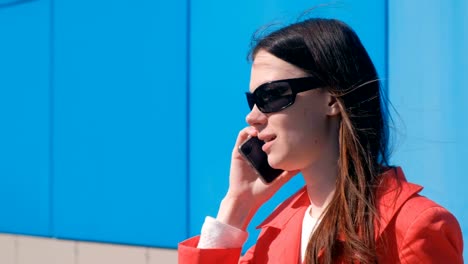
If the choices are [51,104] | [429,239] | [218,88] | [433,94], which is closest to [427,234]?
[429,239]

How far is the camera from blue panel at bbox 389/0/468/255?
11.1 feet

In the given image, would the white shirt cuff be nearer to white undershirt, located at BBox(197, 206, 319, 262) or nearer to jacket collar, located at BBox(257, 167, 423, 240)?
white undershirt, located at BBox(197, 206, 319, 262)

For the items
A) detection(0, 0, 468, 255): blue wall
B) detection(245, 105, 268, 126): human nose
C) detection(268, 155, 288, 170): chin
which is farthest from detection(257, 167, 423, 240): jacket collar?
detection(0, 0, 468, 255): blue wall

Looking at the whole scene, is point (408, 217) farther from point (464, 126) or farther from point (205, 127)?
point (205, 127)

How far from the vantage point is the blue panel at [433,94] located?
11.1ft

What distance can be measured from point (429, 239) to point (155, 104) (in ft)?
10.8

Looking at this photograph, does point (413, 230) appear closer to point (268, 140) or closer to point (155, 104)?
point (268, 140)

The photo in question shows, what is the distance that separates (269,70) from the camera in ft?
6.56

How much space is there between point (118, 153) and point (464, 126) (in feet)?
7.90

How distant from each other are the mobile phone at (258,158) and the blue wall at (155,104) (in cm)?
129

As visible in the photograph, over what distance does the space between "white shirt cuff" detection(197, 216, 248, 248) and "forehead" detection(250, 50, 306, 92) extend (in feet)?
1.37

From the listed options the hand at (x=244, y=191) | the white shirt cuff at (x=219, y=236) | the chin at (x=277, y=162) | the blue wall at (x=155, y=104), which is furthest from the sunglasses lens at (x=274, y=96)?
the blue wall at (x=155, y=104)

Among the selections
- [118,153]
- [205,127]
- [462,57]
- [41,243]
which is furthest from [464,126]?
[41,243]

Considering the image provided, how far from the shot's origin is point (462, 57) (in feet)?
11.0
